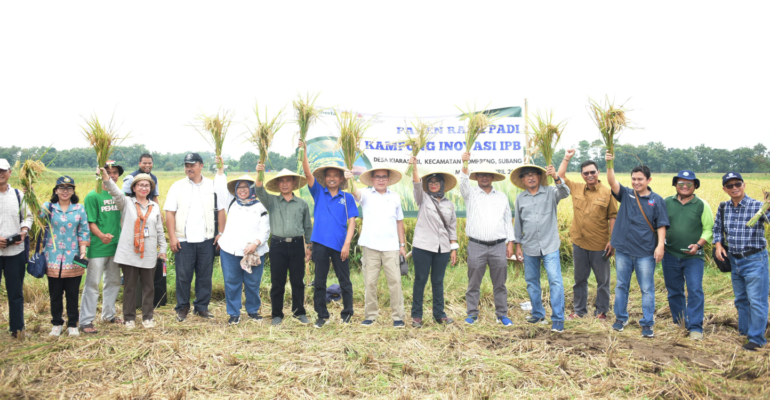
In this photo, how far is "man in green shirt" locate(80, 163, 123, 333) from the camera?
475 centimetres

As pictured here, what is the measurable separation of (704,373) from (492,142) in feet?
14.9

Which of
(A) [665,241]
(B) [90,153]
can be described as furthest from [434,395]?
(B) [90,153]

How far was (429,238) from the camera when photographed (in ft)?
16.8

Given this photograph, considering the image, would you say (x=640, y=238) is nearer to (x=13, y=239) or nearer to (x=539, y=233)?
(x=539, y=233)

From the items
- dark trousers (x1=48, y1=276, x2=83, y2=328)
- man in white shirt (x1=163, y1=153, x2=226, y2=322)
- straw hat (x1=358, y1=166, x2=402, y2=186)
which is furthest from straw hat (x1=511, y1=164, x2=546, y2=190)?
dark trousers (x1=48, y1=276, x2=83, y2=328)

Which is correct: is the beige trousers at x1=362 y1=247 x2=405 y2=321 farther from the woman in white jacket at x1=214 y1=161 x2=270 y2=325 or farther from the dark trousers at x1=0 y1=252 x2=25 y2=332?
the dark trousers at x1=0 y1=252 x2=25 y2=332

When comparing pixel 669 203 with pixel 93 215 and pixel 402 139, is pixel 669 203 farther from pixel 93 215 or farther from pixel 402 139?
pixel 93 215

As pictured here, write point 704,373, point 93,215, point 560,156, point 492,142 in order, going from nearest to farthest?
point 704,373 < point 93,215 < point 560,156 < point 492,142

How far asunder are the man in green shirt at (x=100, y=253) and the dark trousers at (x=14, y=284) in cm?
52

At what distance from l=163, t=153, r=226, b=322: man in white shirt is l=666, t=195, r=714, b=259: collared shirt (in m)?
4.99

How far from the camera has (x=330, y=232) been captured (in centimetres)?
507

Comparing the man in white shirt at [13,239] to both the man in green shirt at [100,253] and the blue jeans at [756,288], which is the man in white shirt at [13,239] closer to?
the man in green shirt at [100,253]

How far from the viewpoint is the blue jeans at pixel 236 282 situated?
17.0 ft

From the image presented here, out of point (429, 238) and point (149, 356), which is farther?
point (429, 238)
